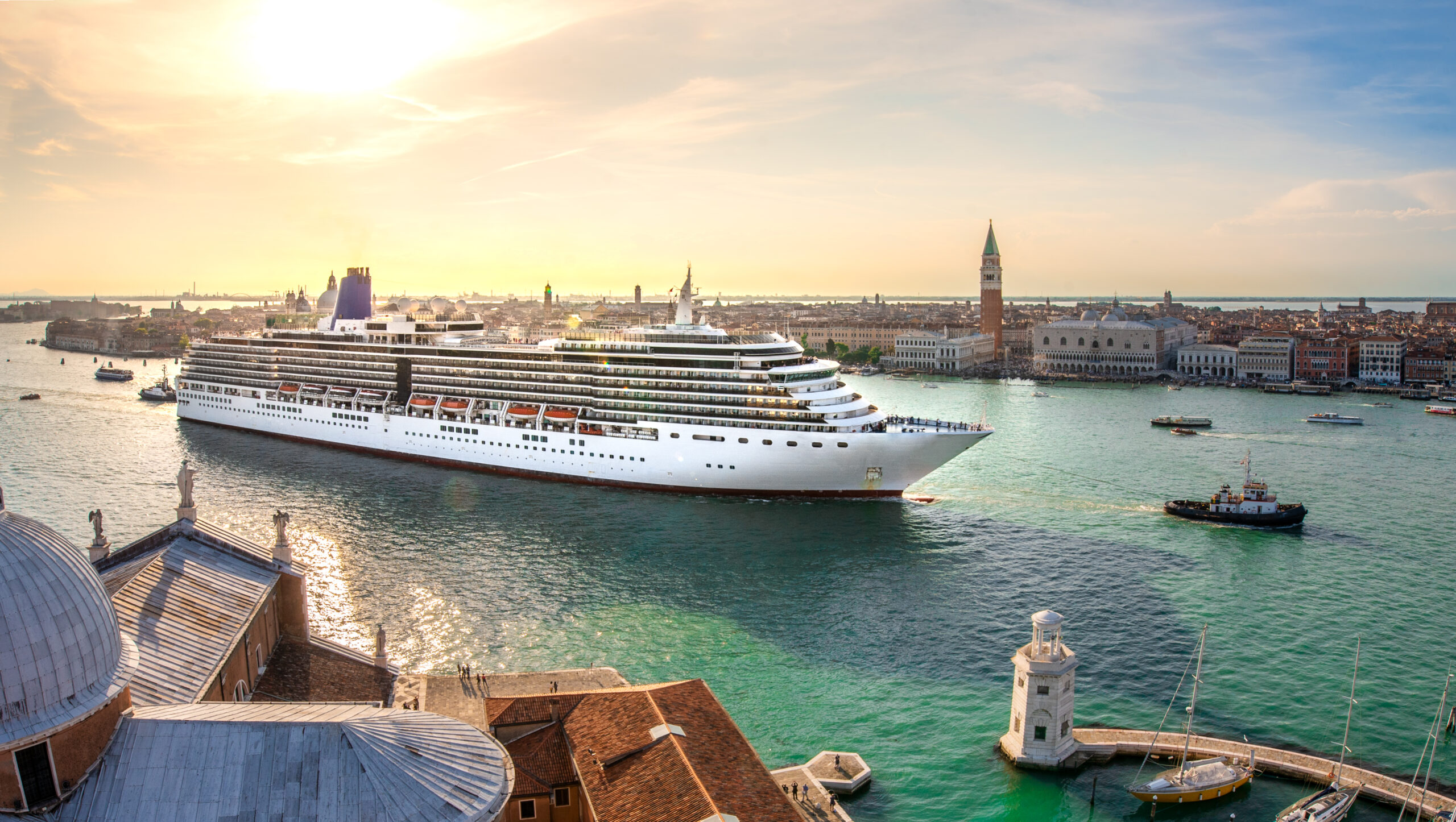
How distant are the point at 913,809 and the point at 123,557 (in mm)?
13207

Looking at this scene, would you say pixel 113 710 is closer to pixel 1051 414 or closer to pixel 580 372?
pixel 580 372

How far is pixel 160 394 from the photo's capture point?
224ft

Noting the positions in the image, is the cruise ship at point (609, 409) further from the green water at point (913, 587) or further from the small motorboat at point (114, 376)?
the small motorboat at point (114, 376)

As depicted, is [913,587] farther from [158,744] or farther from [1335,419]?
[1335,419]

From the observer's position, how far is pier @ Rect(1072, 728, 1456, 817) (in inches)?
621

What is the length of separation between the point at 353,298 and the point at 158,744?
48501 mm

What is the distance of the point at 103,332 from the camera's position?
12012 centimetres

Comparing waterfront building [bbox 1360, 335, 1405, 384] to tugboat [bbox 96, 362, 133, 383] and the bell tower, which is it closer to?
the bell tower

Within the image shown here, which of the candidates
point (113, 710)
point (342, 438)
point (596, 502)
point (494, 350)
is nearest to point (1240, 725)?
point (113, 710)

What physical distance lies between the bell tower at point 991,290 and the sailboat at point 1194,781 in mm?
100742

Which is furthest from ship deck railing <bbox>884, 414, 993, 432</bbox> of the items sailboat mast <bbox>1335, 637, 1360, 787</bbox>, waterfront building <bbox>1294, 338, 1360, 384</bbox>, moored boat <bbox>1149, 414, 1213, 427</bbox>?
waterfront building <bbox>1294, 338, 1360, 384</bbox>

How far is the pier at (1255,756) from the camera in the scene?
15781 millimetres

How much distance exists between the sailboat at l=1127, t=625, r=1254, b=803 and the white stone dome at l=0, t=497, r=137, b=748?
49.2 feet

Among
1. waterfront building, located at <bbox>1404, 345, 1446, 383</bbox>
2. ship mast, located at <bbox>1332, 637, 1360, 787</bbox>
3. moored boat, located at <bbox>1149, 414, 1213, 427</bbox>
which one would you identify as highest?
waterfront building, located at <bbox>1404, 345, 1446, 383</bbox>
